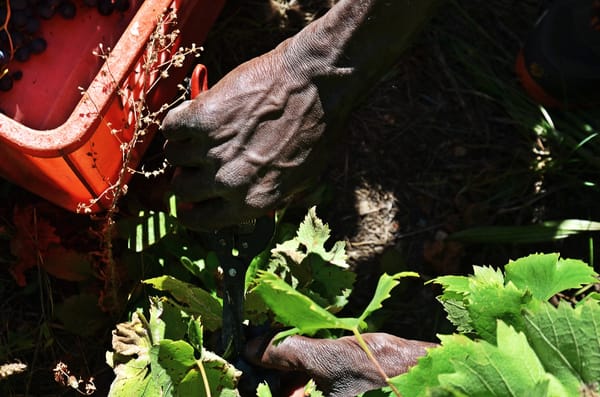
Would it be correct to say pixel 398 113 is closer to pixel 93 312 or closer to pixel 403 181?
pixel 403 181

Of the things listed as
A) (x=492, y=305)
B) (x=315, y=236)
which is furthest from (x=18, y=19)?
(x=492, y=305)

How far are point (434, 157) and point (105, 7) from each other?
886 millimetres

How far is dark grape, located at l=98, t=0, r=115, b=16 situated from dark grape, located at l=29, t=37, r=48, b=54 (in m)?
0.14

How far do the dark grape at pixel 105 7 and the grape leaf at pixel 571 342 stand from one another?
3.75 feet

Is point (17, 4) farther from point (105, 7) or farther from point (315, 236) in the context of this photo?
point (315, 236)

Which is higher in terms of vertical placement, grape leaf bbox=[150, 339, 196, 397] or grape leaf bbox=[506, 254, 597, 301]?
grape leaf bbox=[506, 254, 597, 301]

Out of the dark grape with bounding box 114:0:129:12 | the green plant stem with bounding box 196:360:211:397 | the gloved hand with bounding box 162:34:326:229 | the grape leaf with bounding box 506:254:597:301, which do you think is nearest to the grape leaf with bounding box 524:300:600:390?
the grape leaf with bounding box 506:254:597:301

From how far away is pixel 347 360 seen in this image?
1155mm

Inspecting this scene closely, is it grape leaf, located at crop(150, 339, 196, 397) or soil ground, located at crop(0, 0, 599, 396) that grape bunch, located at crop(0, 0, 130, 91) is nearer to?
soil ground, located at crop(0, 0, 599, 396)

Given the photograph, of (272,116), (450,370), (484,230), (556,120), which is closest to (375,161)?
(484,230)

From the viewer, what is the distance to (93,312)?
1669mm

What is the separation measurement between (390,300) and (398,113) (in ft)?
1.62

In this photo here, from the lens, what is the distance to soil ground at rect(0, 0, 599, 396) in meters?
1.88

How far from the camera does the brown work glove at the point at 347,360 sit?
1.14 m
